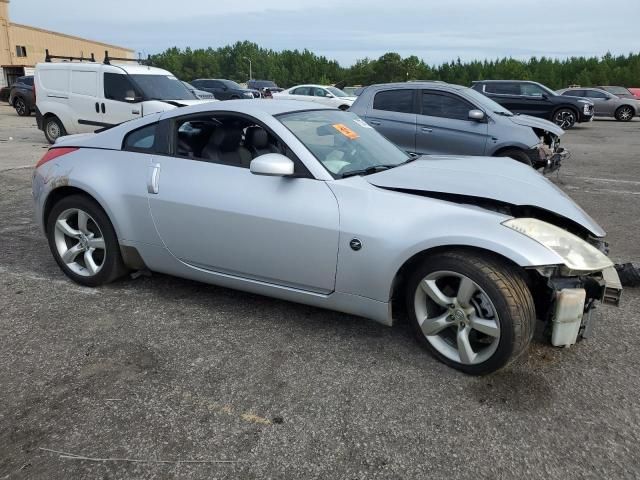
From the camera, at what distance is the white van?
10.6 meters

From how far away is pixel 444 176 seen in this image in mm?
3273

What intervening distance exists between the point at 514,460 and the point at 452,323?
0.80m

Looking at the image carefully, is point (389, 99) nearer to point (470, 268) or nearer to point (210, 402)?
point (470, 268)

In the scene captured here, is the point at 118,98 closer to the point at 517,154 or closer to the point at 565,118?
the point at 517,154

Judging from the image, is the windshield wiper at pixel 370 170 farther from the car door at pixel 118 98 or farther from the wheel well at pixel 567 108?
the wheel well at pixel 567 108

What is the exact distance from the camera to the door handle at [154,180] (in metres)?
3.60

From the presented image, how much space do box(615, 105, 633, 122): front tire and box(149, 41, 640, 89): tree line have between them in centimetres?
1943

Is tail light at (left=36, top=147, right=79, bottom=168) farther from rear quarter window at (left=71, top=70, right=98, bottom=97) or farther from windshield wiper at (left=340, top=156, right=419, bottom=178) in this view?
rear quarter window at (left=71, top=70, right=98, bottom=97)

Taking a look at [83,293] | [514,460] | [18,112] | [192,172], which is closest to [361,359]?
[514,460]

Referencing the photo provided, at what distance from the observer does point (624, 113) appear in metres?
23.1

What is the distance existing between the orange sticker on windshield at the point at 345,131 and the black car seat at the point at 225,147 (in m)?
0.64

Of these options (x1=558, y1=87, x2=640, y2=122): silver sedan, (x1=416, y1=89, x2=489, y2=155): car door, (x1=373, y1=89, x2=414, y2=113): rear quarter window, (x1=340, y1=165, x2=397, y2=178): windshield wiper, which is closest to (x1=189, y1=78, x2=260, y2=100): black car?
(x1=558, y1=87, x2=640, y2=122): silver sedan

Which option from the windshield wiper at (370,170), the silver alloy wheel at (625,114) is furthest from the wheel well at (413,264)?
Answer: the silver alloy wheel at (625,114)

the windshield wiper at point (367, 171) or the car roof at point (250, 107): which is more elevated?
the car roof at point (250, 107)
